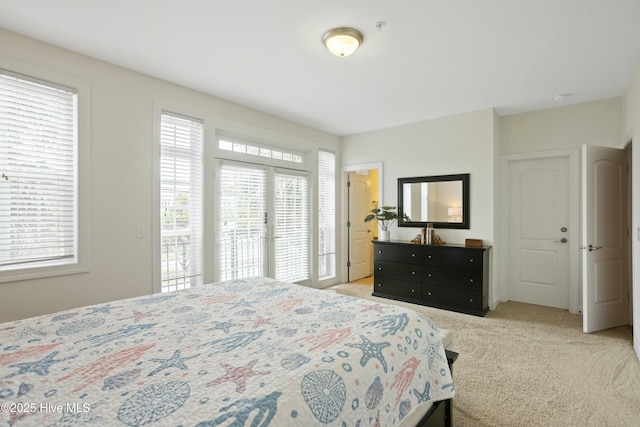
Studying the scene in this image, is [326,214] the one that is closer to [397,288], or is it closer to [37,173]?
[397,288]

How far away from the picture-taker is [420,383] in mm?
1400

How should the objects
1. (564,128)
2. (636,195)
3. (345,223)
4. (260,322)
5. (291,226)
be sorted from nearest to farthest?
1. (260,322)
2. (636,195)
3. (564,128)
4. (291,226)
5. (345,223)

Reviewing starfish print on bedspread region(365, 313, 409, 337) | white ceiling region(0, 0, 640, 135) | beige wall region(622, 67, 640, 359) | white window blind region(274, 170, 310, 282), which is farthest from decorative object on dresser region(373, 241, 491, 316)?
starfish print on bedspread region(365, 313, 409, 337)

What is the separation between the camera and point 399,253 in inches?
171

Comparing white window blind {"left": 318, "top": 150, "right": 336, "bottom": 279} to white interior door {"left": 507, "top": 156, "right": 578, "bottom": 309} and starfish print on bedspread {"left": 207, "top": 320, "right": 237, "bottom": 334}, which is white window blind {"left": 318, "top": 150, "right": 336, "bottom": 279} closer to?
white interior door {"left": 507, "top": 156, "right": 578, "bottom": 309}

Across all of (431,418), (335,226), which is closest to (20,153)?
(431,418)

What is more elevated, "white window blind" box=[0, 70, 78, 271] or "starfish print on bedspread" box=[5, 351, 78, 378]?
"white window blind" box=[0, 70, 78, 271]

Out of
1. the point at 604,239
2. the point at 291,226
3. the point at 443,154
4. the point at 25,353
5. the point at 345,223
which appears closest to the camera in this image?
the point at 25,353

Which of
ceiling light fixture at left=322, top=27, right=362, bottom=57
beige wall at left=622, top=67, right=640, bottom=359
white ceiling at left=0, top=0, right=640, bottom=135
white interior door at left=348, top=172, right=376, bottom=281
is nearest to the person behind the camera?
white ceiling at left=0, top=0, right=640, bottom=135

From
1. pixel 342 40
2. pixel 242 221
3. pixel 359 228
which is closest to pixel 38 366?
pixel 342 40

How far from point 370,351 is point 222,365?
581 millimetres

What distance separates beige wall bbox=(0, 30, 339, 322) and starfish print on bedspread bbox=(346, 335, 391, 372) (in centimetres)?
251

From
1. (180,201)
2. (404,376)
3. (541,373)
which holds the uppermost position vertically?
(180,201)

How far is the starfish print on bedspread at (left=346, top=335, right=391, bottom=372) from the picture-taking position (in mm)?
1219
